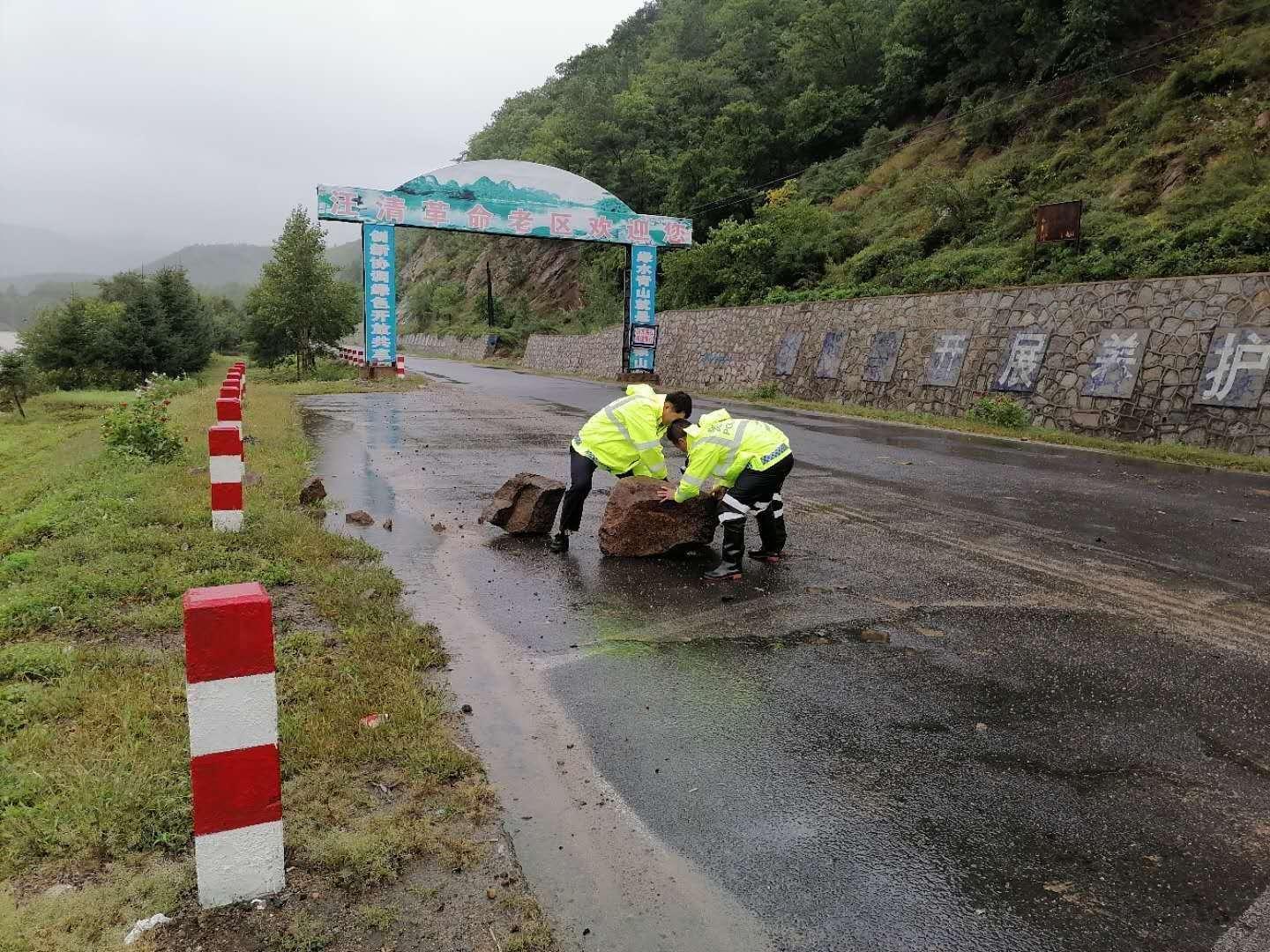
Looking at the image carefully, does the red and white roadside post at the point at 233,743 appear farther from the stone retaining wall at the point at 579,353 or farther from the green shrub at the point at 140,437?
the stone retaining wall at the point at 579,353

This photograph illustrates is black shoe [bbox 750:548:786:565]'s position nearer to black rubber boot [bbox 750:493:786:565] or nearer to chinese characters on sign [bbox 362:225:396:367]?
black rubber boot [bbox 750:493:786:565]

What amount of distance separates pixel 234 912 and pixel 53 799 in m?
0.88

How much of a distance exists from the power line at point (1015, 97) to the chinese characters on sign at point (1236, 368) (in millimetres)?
16068

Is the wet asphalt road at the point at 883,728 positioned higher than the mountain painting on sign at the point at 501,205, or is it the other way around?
the mountain painting on sign at the point at 501,205

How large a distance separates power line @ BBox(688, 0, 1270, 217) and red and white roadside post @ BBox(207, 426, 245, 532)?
28.6 meters

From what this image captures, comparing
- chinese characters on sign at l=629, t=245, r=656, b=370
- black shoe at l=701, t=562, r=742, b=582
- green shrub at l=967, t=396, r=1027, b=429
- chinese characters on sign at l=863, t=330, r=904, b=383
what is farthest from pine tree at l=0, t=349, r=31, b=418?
black shoe at l=701, t=562, r=742, b=582

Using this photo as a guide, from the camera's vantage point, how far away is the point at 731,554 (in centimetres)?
597

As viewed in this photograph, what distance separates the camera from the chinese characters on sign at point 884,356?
20.5 meters

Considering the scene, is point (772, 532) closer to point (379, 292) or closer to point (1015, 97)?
point (379, 292)

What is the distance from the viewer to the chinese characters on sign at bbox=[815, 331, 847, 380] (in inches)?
885

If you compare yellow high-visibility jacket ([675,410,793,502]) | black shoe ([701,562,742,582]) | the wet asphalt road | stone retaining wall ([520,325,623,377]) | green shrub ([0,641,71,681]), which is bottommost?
stone retaining wall ([520,325,623,377])

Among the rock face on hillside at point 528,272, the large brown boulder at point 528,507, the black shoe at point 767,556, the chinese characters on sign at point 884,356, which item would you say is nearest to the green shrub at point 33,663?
the large brown boulder at point 528,507

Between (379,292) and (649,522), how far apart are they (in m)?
24.5

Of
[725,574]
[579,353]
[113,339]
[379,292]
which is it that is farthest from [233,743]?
[113,339]
